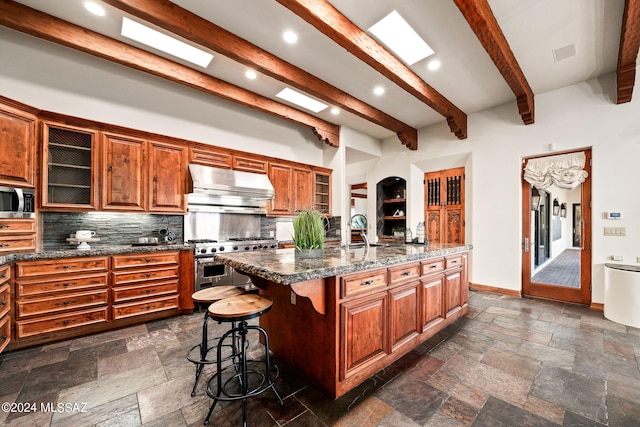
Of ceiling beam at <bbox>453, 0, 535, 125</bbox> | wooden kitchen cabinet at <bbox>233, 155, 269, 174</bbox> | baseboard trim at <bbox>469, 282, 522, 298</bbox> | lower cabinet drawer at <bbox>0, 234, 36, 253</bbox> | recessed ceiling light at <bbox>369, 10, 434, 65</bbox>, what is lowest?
baseboard trim at <bbox>469, 282, 522, 298</bbox>

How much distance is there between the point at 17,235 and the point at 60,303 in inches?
31.8

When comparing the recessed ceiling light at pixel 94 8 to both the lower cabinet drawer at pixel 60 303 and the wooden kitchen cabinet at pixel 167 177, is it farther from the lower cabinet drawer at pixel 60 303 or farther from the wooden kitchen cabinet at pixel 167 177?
the lower cabinet drawer at pixel 60 303

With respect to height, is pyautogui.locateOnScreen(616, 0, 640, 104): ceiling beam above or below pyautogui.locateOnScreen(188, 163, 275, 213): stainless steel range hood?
above

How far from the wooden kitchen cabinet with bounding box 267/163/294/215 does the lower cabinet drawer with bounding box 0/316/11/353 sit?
3244 millimetres

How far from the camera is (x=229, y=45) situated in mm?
2816

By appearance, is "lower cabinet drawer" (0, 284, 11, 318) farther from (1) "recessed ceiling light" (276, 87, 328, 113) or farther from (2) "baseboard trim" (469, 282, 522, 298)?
(2) "baseboard trim" (469, 282, 522, 298)

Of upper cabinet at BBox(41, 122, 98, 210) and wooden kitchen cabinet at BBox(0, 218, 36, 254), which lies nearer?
wooden kitchen cabinet at BBox(0, 218, 36, 254)

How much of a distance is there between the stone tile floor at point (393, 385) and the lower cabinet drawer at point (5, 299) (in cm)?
45

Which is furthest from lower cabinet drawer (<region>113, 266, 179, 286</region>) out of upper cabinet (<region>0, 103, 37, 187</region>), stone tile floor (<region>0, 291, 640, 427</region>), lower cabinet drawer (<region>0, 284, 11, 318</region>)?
upper cabinet (<region>0, 103, 37, 187</region>)

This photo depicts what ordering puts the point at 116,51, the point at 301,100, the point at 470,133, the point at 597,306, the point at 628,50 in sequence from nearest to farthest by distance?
the point at 628,50
the point at 116,51
the point at 597,306
the point at 301,100
the point at 470,133

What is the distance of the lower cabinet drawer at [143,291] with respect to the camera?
120 inches

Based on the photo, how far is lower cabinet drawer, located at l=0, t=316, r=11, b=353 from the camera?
233cm

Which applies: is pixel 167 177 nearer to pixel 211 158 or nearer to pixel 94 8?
pixel 211 158

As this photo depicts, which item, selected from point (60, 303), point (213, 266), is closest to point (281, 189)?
point (213, 266)
